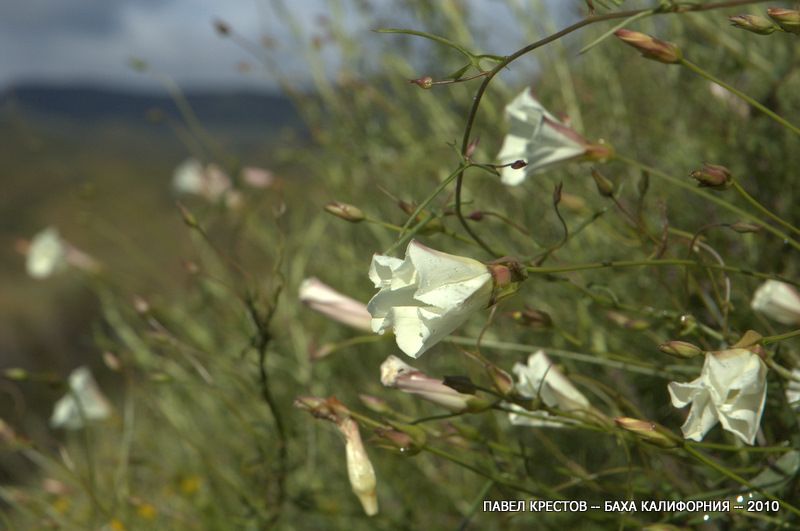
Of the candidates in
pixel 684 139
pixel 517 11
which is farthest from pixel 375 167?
pixel 684 139

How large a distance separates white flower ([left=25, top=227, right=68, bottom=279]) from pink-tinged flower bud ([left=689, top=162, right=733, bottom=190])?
1.84m

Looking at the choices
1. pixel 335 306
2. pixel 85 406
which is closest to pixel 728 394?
pixel 335 306

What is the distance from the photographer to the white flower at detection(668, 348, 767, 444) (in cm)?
56

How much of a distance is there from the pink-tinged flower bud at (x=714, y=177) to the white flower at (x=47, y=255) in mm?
1840

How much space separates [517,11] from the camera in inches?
61.7

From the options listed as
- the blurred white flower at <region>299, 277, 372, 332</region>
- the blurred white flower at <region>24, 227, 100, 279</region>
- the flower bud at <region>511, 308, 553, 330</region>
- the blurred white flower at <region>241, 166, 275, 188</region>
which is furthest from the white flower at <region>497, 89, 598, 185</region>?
the blurred white flower at <region>24, 227, 100, 279</region>

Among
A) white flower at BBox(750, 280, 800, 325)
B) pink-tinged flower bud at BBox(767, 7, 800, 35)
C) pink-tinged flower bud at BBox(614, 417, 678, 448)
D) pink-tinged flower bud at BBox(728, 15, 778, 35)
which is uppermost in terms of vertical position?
pink-tinged flower bud at BBox(767, 7, 800, 35)

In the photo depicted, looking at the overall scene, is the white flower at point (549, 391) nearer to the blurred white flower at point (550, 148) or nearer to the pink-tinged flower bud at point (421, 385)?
the pink-tinged flower bud at point (421, 385)

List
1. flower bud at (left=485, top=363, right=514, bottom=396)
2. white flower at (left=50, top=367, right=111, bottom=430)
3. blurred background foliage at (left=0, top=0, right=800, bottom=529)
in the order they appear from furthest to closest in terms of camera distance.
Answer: white flower at (left=50, top=367, right=111, bottom=430)
blurred background foliage at (left=0, top=0, right=800, bottom=529)
flower bud at (left=485, top=363, right=514, bottom=396)

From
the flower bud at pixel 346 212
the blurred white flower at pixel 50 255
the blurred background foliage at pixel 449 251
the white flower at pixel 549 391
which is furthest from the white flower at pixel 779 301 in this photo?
the blurred white flower at pixel 50 255

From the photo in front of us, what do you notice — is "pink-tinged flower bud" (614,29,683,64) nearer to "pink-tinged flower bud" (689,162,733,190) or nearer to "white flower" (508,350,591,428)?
"pink-tinged flower bud" (689,162,733,190)

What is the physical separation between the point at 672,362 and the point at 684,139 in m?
0.47

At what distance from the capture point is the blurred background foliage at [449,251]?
92 cm

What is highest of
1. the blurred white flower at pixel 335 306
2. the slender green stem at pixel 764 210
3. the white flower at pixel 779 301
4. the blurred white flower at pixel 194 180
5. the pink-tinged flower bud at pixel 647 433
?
Answer: the slender green stem at pixel 764 210
